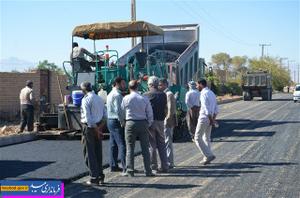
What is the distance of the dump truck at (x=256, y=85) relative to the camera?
4344 centimetres

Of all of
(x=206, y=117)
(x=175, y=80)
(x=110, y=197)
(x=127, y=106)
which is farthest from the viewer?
(x=175, y=80)

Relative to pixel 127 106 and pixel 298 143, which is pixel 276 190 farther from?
pixel 298 143

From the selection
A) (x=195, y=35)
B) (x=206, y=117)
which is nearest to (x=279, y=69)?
(x=195, y=35)

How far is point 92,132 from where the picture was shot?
26.7 ft

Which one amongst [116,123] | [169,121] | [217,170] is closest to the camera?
[116,123]

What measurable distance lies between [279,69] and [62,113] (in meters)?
89.5

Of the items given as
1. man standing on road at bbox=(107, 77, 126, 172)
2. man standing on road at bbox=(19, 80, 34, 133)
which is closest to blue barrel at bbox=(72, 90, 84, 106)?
man standing on road at bbox=(19, 80, 34, 133)

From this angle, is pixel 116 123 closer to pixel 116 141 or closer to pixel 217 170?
pixel 116 141

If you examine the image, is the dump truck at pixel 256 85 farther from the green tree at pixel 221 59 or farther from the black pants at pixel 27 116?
the green tree at pixel 221 59

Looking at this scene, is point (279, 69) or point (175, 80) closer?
point (175, 80)

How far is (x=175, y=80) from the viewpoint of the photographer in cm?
1582

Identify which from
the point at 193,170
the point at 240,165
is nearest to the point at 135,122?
the point at 193,170

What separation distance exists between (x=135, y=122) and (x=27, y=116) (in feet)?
22.5

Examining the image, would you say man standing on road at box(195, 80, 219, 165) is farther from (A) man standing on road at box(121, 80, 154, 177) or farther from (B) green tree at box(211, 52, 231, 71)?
(B) green tree at box(211, 52, 231, 71)
